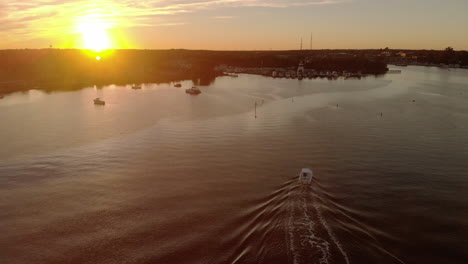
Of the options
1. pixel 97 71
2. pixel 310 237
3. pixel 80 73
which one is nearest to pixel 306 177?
pixel 310 237

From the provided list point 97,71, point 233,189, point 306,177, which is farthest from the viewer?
point 97,71

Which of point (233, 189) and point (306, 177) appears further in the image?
point (233, 189)

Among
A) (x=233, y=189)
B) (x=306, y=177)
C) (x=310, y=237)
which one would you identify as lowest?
(x=310, y=237)

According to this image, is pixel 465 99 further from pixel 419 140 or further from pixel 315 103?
pixel 419 140

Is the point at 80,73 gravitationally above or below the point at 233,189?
→ above

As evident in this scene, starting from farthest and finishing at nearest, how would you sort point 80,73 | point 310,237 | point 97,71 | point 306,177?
point 97,71, point 80,73, point 306,177, point 310,237

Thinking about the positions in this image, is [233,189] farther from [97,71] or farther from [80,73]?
[97,71]

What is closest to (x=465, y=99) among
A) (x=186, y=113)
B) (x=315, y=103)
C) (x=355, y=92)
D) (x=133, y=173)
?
(x=355, y=92)
